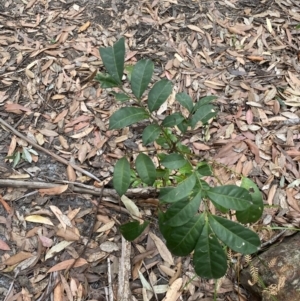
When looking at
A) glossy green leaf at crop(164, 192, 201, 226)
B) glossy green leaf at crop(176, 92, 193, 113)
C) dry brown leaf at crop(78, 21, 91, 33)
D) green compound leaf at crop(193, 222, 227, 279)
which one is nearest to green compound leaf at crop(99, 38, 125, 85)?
glossy green leaf at crop(176, 92, 193, 113)

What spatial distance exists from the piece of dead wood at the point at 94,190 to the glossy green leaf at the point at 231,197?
564mm

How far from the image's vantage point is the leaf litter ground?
1630 millimetres

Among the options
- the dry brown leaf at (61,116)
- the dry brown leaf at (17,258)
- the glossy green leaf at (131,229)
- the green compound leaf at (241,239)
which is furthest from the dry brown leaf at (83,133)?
the green compound leaf at (241,239)

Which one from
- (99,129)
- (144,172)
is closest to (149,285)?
(144,172)

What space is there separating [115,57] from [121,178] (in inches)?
15.4

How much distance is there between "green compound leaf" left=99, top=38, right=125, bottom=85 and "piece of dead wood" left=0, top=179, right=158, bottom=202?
24.5 inches

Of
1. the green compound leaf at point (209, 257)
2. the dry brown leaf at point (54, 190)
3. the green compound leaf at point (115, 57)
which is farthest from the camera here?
the dry brown leaf at point (54, 190)

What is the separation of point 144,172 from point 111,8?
1.61 metres

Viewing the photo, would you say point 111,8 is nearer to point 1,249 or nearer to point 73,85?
point 73,85

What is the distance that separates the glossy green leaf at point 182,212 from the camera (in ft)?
3.84

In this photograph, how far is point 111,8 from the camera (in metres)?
2.61

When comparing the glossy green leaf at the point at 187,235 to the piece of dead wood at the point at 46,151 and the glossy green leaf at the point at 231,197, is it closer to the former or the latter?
the glossy green leaf at the point at 231,197

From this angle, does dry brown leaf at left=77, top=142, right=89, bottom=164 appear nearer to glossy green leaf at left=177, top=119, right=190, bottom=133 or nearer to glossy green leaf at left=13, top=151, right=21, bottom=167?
glossy green leaf at left=13, top=151, right=21, bottom=167

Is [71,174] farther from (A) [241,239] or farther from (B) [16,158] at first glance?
(A) [241,239]
